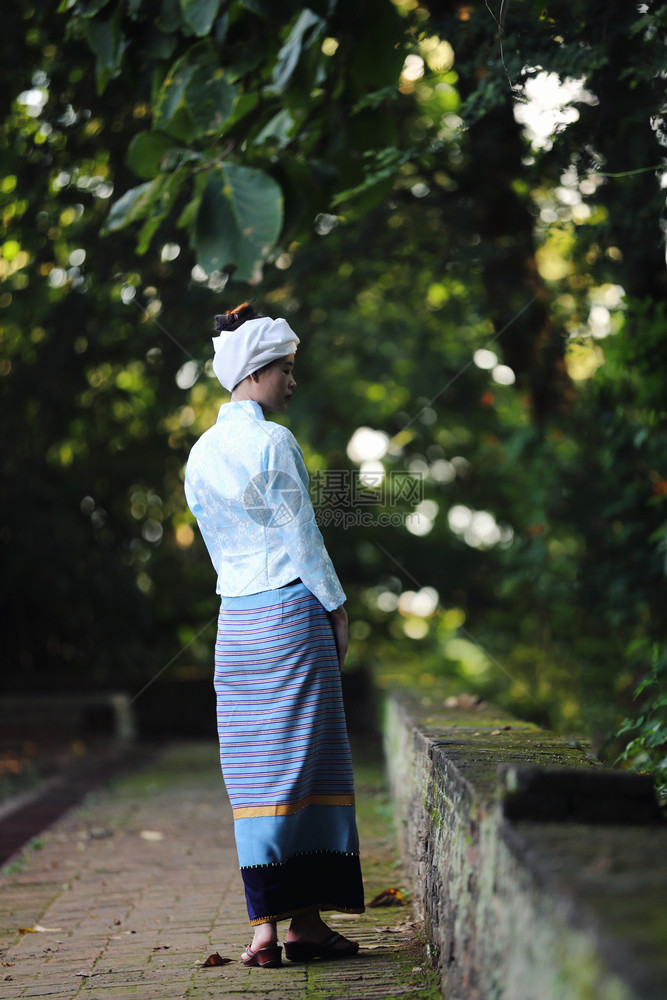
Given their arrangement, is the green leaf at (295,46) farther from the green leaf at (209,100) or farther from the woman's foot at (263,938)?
the woman's foot at (263,938)

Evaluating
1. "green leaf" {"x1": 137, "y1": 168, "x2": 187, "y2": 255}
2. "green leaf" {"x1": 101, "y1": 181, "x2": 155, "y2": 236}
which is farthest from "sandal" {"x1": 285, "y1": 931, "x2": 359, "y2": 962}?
"green leaf" {"x1": 101, "y1": 181, "x2": 155, "y2": 236}

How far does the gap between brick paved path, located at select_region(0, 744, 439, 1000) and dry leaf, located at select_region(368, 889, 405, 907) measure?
5 cm

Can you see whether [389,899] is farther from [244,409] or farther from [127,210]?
[127,210]

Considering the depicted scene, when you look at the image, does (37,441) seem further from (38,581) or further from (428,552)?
(428,552)

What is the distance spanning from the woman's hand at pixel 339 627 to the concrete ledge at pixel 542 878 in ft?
1.31

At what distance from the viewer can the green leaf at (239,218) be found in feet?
13.0

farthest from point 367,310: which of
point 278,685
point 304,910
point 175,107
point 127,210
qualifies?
point 304,910

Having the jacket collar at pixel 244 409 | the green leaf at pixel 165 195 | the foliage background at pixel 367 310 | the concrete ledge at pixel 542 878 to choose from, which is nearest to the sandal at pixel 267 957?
the concrete ledge at pixel 542 878

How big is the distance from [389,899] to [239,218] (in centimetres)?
258

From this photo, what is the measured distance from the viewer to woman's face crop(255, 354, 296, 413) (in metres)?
3.10

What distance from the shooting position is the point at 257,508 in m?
2.95

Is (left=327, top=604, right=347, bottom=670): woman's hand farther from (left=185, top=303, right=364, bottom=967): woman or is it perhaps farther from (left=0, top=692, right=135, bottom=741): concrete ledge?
(left=0, top=692, right=135, bottom=741): concrete ledge

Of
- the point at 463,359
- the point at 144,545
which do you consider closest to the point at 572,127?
the point at 463,359

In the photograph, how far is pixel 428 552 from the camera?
39.8 ft
